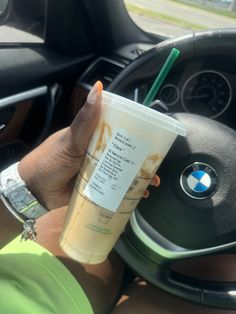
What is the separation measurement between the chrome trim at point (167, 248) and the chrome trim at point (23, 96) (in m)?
0.80

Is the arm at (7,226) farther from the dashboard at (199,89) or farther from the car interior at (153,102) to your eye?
the dashboard at (199,89)

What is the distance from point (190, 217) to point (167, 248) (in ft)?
0.29

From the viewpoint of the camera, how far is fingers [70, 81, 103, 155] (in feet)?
3.34

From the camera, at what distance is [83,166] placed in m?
1.07

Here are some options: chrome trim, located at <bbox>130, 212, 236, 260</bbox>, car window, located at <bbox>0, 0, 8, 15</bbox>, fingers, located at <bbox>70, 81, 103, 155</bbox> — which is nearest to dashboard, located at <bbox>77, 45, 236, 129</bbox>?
chrome trim, located at <bbox>130, 212, 236, 260</bbox>

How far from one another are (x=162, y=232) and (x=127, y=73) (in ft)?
1.75

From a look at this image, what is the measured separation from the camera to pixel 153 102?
62.9 inches

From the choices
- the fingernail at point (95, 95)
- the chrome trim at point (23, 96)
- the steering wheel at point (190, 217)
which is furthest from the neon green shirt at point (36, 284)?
the chrome trim at point (23, 96)

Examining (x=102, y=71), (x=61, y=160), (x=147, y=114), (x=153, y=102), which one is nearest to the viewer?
(x=147, y=114)

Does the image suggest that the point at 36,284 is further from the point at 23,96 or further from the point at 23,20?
the point at 23,20

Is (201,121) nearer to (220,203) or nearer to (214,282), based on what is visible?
(220,203)

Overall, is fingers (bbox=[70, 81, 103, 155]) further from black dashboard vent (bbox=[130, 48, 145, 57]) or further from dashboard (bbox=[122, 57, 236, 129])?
black dashboard vent (bbox=[130, 48, 145, 57])

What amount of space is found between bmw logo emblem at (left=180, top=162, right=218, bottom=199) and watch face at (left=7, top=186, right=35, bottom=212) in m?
0.35

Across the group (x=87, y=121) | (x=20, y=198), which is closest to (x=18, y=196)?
(x=20, y=198)
